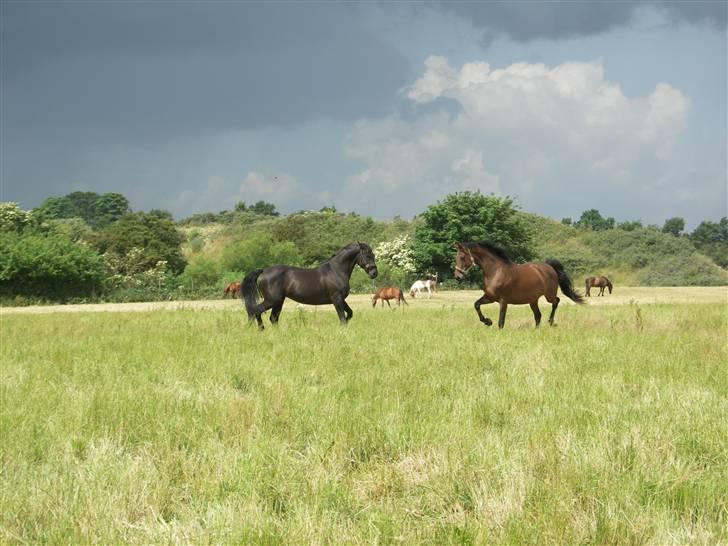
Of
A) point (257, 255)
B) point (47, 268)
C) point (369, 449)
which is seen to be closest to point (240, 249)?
point (257, 255)

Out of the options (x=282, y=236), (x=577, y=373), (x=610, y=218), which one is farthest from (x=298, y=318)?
(x=610, y=218)

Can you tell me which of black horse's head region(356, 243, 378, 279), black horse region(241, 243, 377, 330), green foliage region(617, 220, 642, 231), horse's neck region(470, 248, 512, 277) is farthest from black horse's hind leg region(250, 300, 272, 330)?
green foliage region(617, 220, 642, 231)

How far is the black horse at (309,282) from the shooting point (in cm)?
1499

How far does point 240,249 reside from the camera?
164 ft

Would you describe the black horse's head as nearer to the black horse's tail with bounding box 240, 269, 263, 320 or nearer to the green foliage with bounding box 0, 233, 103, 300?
the black horse's tail with bounding box 240, 269, 263, 320

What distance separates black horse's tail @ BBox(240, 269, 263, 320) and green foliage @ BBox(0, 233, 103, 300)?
25.6 meters

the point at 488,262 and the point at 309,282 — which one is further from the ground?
the point at 488,262

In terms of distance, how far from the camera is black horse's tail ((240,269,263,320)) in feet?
48.0

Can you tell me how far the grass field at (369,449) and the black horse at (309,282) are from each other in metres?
5.98

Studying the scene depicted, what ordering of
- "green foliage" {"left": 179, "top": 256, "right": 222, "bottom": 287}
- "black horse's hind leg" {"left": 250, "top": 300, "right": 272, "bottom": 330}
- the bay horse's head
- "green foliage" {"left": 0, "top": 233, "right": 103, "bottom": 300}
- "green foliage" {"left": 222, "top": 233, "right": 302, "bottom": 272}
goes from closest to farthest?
the bay horse's head, "black horse's hind leg" {"left": 250, "top": 300, "right": 272, "bottom": 330}, "green foliage" {"left": 0, "top": 233, "right": 103, "bottom": 300}, "green foliage" {"left": 179, "top": 256, "right": 222, "bottom": 287}, "green foliage" {"left": 222, "top": 233, "right": 302, "bottom": 272}

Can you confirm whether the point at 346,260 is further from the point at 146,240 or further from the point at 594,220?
the point at 594,220

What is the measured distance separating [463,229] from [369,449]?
4514cm

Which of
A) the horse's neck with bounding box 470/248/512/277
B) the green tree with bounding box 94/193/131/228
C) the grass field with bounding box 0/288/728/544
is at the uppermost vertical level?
the green tree with bounding box 94/193/131/228

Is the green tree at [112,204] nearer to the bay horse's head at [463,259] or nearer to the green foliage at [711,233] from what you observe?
the green foliage at [711,233]
